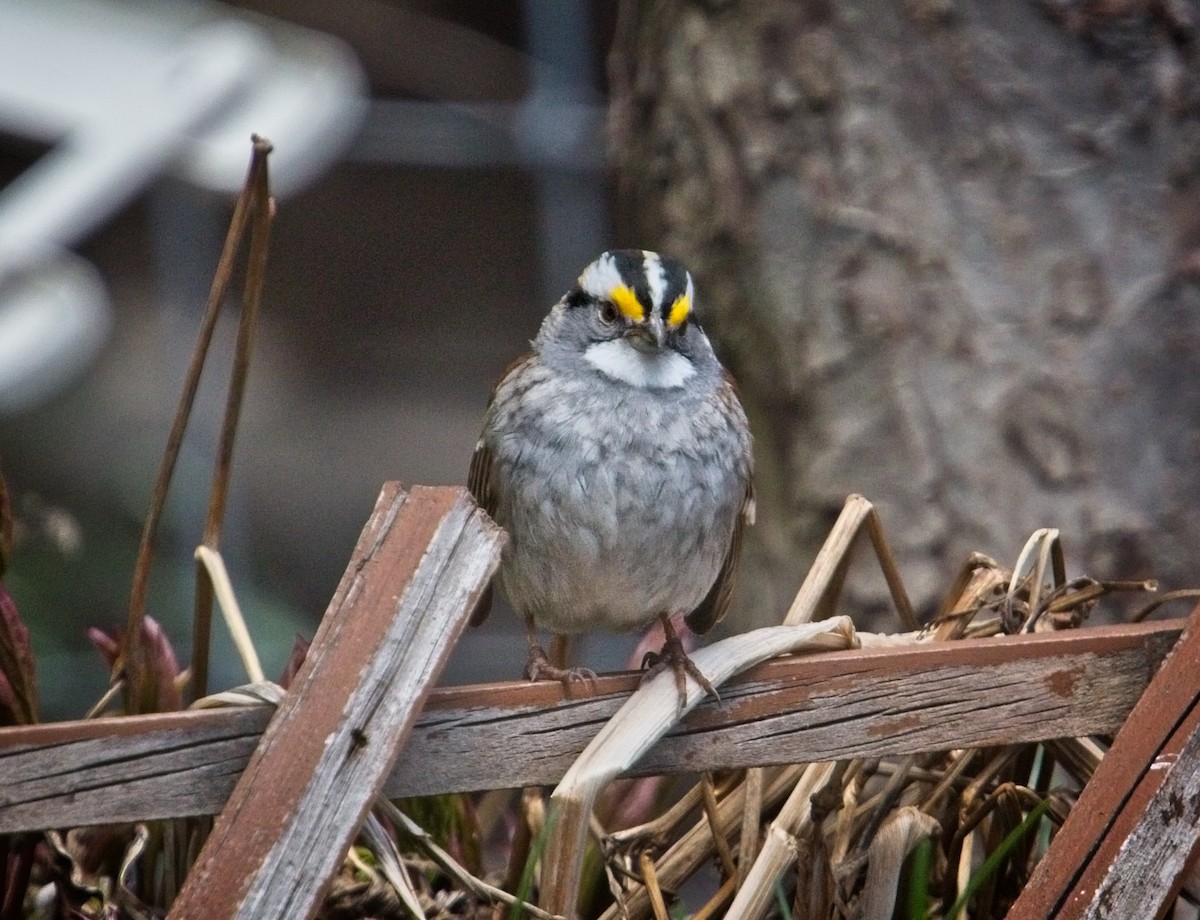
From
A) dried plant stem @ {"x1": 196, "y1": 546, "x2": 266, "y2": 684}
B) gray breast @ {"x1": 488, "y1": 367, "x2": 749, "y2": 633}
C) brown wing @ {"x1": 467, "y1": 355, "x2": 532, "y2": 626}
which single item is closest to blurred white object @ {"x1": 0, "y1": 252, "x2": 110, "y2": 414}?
Result: brown wing @ {"x1": 467, "y1": 355, "x2": 532, "y2": 626}

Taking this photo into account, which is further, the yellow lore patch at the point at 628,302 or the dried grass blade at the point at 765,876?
the yellow lore patch at the point at 628,302

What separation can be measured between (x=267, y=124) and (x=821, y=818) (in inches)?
147

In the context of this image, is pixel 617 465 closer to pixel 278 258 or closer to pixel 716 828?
pixel 716 828

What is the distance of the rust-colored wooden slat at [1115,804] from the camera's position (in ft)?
4.36

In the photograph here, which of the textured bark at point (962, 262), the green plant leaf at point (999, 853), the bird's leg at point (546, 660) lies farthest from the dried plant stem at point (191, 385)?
the textured bark at point (962, 262)

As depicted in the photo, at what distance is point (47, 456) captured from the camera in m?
5.00

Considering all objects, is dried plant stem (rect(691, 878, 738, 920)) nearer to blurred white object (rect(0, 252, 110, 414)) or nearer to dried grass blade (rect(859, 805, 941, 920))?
dried grass blade (rect(859, 805, 941, 920))

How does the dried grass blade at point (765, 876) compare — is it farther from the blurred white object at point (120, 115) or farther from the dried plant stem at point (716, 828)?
the blurred white object at point (120, 115)

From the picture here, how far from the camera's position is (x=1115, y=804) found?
1344 mm

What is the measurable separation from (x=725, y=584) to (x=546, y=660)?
36cm

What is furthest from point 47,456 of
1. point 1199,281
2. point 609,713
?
point 609,713

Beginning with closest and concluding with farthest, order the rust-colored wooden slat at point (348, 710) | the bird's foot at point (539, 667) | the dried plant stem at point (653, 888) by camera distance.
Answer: the rust-colored wooden slat at point (348, 710), the dried plant stem at point (653, 888), the bird's foot at point (539, 667)

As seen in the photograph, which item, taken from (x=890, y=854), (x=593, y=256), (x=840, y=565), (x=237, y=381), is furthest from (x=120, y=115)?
(x=890, y=854)

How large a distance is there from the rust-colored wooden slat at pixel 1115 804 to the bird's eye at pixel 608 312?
94 cm
